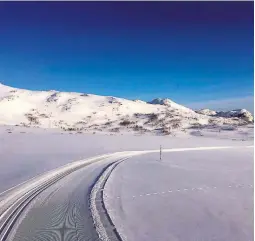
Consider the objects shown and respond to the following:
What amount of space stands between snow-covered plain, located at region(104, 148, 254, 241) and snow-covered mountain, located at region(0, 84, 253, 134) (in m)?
48.4

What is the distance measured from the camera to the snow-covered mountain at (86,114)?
2894 inches

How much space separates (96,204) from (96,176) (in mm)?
5681

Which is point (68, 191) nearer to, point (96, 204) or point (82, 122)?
point (96, 204)

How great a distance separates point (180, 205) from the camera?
37.3 ft

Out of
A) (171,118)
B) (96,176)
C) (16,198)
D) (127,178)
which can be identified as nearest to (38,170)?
(96,176)

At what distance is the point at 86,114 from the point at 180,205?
7776 centimetres

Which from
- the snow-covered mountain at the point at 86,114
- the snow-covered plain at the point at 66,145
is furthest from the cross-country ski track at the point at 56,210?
the snow-covered mountain at the point at 86,114

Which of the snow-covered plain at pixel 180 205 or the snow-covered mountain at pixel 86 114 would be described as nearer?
the snow-covered plain at pixel 180 205

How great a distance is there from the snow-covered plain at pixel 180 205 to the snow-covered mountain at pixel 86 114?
1905 inches

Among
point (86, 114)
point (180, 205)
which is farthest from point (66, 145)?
point (86, 114)

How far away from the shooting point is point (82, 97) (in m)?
108

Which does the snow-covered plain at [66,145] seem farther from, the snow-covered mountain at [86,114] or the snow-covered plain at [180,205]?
the snow-covered mountain at [86,114]

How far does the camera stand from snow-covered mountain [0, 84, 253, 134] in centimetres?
7350

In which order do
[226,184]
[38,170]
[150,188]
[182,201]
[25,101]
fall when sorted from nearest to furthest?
[182,201] → [150,188] → [226,184] → [38,170] → [25,101]
